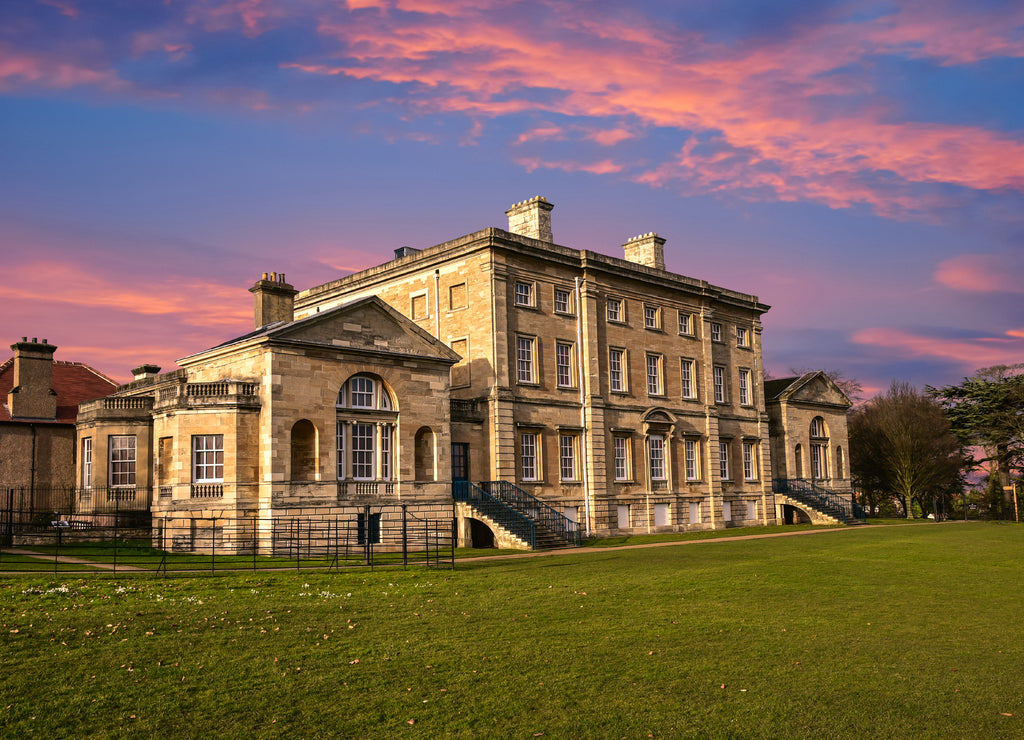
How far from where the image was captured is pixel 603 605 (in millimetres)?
16688

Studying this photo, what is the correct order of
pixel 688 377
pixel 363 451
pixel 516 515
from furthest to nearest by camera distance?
1. pixel 688 377
2. pixel 516 515
3. pixel 363 451

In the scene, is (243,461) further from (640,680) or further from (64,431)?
(640,680)

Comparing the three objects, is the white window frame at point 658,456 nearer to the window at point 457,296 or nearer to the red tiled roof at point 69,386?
the window at point 457,296

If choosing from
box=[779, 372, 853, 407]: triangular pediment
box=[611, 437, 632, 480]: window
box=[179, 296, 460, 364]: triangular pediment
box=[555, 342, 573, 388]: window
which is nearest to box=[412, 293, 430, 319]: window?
box=[555, 342, 573, 388]: window

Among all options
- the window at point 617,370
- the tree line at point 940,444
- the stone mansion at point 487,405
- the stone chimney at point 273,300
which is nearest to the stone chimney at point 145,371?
the stone mansion at point 487,405

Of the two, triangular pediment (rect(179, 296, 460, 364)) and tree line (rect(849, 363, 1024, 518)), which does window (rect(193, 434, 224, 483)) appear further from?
tree line (rect(849, 363, 1024, 518))

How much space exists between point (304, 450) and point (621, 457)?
16591mm

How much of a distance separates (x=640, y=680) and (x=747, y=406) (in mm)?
40287

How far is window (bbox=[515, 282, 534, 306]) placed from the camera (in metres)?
37.7

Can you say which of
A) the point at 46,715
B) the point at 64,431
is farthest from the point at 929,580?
the point at 64,431

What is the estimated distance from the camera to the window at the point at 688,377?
149ft

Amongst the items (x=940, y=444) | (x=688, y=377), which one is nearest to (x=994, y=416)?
(x=940, y=444)

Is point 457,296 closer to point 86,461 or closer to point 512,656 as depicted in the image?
point 86,461

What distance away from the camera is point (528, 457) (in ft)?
122
